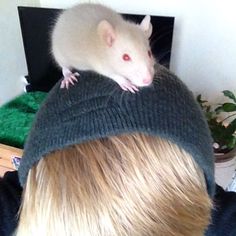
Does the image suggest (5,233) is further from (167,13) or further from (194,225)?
(167,13)

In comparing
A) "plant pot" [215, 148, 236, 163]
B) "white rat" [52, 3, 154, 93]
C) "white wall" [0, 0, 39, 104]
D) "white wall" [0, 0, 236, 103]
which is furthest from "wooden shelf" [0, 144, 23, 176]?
"white rat" [52, 3, 154, 93]

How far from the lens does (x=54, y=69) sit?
196 cm

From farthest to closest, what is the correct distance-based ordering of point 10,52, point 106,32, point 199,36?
point 10,52 < point 199,36 < point 106,32

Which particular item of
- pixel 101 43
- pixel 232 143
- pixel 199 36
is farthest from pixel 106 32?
pixel 199 36

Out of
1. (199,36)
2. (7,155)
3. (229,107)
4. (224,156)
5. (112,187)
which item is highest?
(112,187)

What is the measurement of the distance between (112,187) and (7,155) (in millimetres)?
1342

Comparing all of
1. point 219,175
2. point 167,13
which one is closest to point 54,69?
point 167,13

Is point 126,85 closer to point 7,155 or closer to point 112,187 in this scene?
point 112,187

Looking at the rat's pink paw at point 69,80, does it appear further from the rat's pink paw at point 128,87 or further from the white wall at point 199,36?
the white wall at point 199,36

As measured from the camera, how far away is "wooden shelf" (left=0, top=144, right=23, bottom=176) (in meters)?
1.70

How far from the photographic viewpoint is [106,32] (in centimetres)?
63

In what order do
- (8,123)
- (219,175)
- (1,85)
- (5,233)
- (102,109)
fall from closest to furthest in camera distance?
(102,109)
(5,233)
(219,175)
(8,123)
(1,85)

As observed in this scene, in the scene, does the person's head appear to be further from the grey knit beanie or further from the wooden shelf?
the wooden shelf

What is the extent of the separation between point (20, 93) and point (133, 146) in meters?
1.77
